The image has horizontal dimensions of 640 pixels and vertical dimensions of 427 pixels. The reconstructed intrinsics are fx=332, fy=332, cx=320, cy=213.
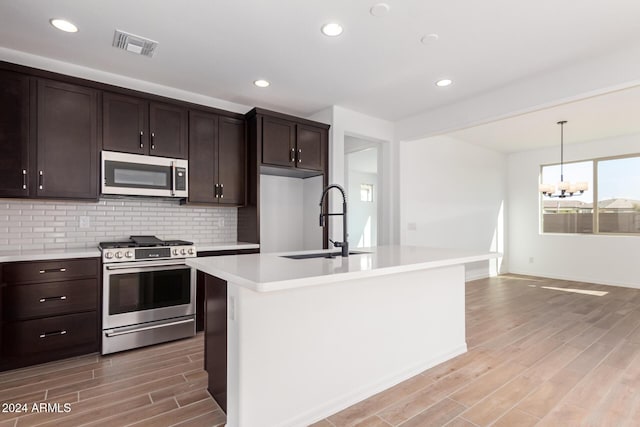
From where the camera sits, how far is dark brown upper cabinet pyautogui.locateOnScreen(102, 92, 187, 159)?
10.4 ft

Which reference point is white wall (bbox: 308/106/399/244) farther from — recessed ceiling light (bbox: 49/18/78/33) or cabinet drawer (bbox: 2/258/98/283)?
recessed ceiling light (bbox: 49/18/78/33)

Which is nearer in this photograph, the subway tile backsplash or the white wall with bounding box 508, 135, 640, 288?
the subway tile backsplash

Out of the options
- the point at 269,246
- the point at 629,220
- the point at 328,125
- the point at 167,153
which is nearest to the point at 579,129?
the point at 629,220

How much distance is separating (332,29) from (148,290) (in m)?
2.80

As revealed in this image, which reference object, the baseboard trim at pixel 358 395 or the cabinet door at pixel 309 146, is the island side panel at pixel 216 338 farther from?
the cabinet door at pixel 309 146

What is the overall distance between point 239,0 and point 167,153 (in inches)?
70.6

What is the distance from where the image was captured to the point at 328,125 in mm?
4410

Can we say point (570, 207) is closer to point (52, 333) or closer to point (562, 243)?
point (562, 243)

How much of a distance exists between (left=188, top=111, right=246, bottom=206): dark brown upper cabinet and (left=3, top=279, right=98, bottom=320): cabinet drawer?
1.28m

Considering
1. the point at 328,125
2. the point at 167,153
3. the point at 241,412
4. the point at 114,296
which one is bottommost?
the point at 241,412

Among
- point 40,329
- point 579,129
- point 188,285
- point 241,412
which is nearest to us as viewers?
point 241,412

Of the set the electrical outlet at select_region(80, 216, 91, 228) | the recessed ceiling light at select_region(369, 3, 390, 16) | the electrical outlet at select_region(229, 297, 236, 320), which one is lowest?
the electrical outlet at select_region(229, 297, 236, 320)

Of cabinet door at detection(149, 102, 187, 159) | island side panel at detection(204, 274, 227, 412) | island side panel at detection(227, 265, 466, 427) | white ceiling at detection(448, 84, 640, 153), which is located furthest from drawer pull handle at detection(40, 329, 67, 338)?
white ceiling at detection(448, 84, 640, 153)

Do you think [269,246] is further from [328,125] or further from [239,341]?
[239,341]
